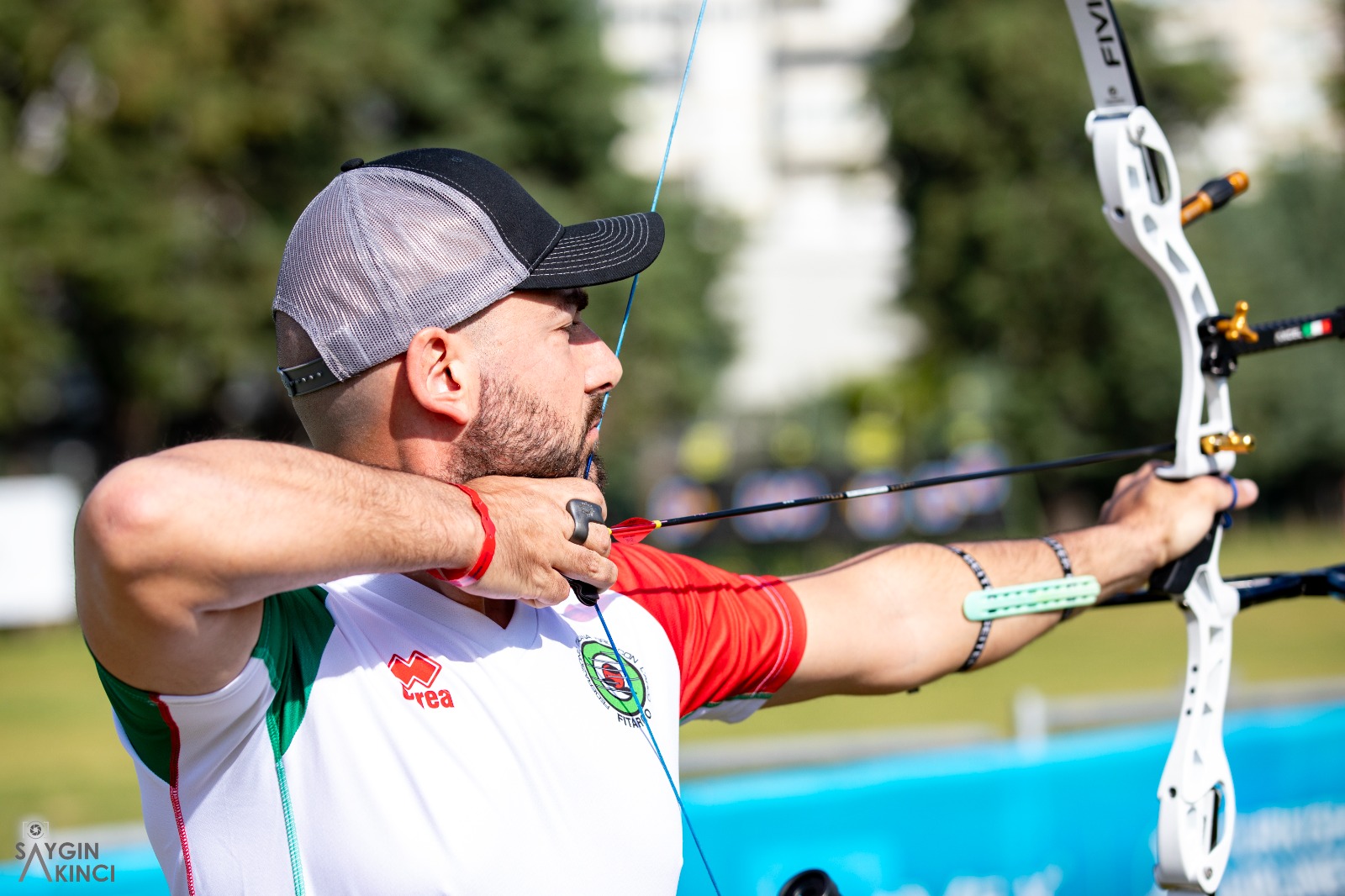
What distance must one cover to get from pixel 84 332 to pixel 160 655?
18.6 meters

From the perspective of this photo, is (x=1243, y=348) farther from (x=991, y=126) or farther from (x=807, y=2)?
(x=807, y=2)

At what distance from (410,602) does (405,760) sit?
0.76 ft

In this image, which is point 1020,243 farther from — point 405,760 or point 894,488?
point 405,760

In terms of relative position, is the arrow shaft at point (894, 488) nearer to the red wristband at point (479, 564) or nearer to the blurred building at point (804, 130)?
the red wristband at point (479, 564)

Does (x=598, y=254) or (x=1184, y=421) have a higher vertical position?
(x=598, y=254)

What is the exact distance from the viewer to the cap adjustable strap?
1600mm

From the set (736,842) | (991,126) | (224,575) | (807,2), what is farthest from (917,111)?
(224,575)

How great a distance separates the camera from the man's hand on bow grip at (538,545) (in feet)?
4.85

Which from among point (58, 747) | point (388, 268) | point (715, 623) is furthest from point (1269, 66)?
point (388, 268)

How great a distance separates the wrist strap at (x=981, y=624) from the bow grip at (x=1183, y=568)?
0.37 meters

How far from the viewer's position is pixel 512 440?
1664 mm

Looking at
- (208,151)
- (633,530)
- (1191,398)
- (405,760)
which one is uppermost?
(208,151)

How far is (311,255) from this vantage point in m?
1.59
